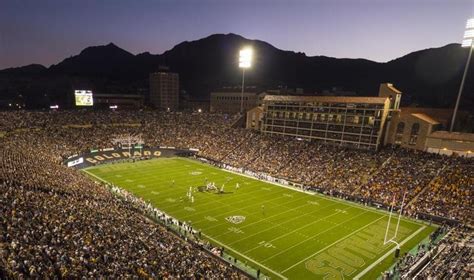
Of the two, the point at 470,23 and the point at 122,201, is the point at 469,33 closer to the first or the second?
the point at 470,23

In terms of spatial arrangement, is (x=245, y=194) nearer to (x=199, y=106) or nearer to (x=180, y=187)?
(x=180, y=187)

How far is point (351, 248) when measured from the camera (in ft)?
79.9

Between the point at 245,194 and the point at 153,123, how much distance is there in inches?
1493

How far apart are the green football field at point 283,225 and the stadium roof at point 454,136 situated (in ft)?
56.7

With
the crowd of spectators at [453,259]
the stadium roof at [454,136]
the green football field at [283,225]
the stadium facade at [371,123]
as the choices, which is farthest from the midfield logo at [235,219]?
the stadium roof at [454,136]

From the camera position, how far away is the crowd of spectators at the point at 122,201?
14.0m

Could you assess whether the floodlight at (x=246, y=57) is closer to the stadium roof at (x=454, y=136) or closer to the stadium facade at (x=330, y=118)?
the stadium facade at (x=330, y=118)

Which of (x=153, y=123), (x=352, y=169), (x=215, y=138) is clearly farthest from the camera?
(x=153, y=123)

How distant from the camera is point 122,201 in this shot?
98.7 feet

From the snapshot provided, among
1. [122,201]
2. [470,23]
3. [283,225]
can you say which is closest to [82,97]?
[122,201]

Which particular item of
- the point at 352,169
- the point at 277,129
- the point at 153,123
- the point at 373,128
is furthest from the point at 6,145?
the point at 373,128

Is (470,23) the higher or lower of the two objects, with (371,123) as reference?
higher

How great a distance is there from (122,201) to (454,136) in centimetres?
4298

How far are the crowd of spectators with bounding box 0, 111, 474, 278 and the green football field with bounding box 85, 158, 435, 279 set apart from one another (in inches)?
168
